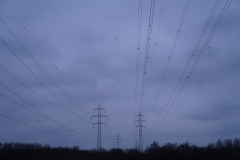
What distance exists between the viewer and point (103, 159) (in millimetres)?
53562

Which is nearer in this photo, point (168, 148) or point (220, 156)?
point (220, 156)

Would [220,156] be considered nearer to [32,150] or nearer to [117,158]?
[117,158]

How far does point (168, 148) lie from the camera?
5469 cm

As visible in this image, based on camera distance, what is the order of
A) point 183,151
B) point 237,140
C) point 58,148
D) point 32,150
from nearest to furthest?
point 183,151 < point 237,140 < point 32,150 < point 58,148

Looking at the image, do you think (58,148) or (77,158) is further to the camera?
(58,148)

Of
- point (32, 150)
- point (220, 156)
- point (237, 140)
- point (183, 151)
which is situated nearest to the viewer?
point (220, 156)

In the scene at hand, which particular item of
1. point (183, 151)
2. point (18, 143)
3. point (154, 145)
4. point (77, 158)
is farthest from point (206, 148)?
point (18, 143)

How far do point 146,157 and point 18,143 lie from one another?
36.3m

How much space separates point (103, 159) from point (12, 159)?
15313mm

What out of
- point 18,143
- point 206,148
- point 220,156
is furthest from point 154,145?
point 18,143

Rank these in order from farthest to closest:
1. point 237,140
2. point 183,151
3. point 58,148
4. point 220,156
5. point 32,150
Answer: point 58,148 < point 32,150 < point 237,140 < point 183,151 < point 220,156

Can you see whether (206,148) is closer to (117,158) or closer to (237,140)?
(237,140)

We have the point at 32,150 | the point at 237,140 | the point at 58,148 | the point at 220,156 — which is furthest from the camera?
the point at 58,148

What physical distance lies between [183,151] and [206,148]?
14.2ft
